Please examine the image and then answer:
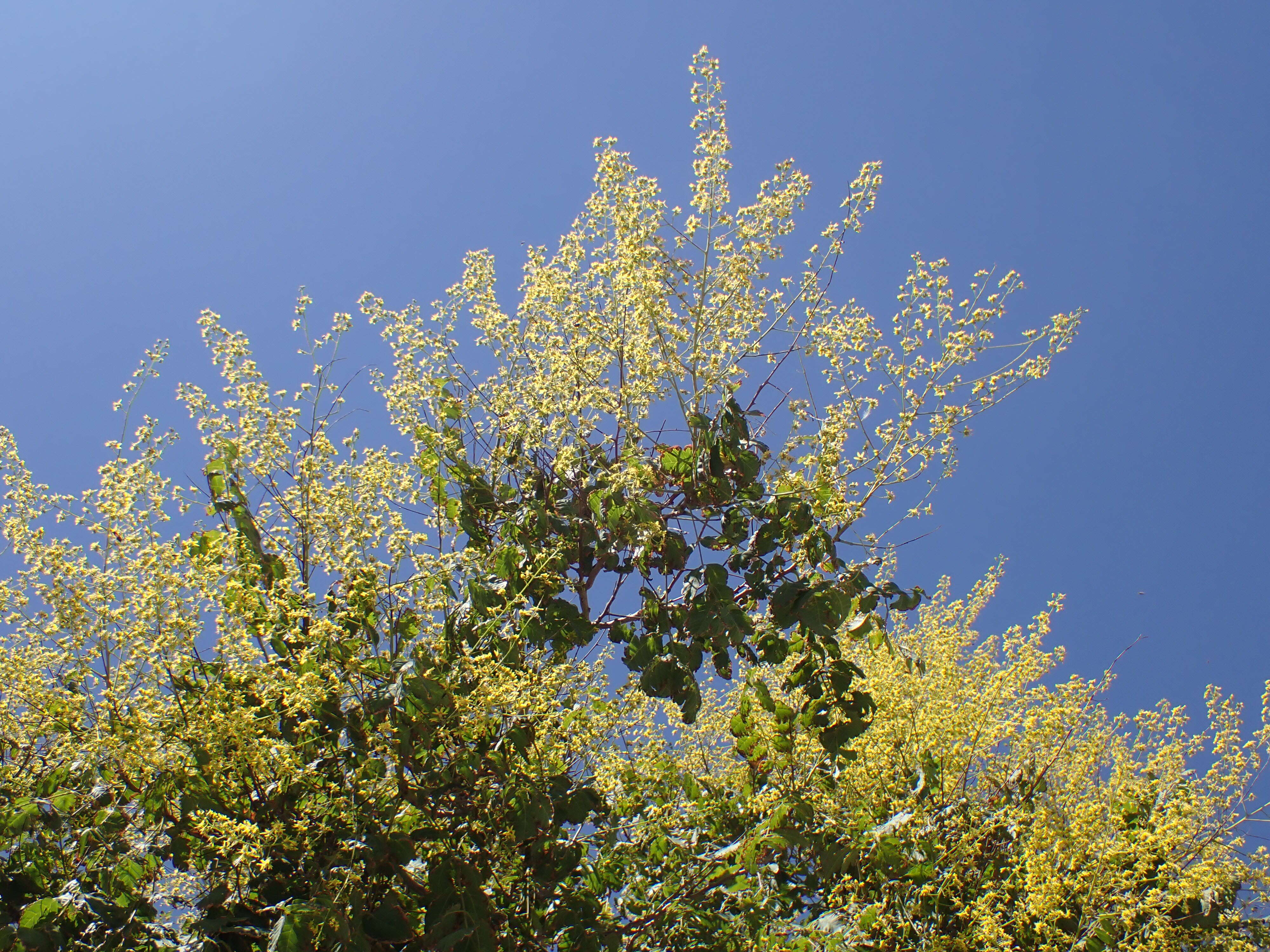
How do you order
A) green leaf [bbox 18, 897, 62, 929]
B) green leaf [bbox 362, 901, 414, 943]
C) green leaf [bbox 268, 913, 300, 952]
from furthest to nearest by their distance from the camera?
green leaf [bbox 362, 901, 414, 943] < green leaf [bbox 18, 897, 62, 929] < green leaf [bbox 268, 913, 300, 952]

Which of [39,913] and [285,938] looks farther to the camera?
[39,913]

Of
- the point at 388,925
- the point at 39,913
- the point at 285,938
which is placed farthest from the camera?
the point at 388,925

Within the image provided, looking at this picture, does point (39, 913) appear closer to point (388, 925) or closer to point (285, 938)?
point (285, 938)

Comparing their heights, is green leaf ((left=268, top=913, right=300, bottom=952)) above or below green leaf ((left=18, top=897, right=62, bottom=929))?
below

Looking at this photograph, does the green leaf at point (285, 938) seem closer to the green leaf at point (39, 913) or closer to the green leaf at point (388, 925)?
the green leaf at point (388, 925)

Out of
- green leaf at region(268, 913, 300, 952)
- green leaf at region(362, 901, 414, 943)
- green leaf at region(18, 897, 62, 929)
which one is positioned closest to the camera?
green leaf at region(268, 913, 300, 952)

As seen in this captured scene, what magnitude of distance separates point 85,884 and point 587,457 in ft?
6.66

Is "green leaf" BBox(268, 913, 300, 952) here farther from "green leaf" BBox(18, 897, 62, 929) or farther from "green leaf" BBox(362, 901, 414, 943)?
"green leaf" BBox(18, 897, 62, 929)

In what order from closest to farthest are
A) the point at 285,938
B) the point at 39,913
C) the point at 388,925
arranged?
1. the point at 285,938
2. the point at 39,913
3. the point at 388,925

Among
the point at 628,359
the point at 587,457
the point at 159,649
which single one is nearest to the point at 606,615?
the point at 587,457

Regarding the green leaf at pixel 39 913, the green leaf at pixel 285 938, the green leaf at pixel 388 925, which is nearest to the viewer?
the green leaf at pixel 285 938

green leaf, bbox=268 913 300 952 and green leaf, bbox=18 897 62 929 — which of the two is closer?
green leaf, bbox=268 913 300 952

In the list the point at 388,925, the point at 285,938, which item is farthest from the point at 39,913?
the point at 388,925

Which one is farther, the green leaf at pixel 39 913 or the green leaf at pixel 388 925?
the green leaf at pixel 388 925
